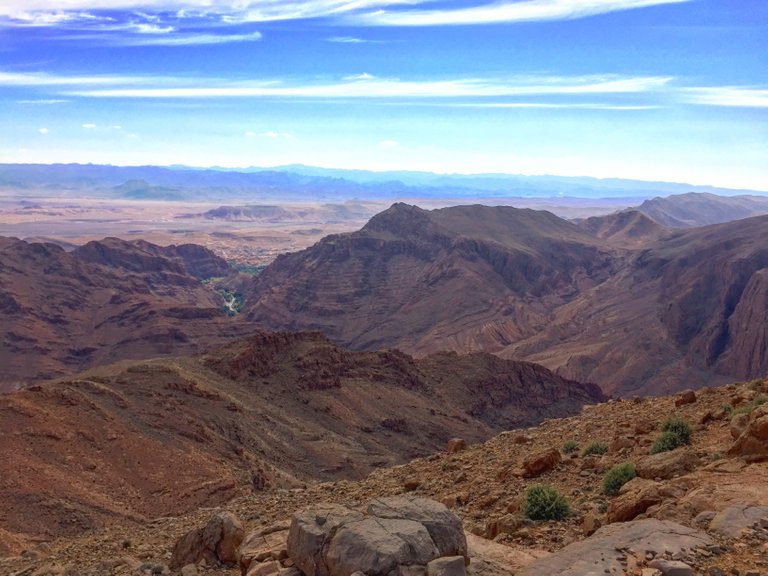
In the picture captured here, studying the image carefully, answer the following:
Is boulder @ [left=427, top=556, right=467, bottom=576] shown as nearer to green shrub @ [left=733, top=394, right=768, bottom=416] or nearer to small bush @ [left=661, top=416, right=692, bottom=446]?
small bush @ [left=661, top=416, right=692, bottom=446]

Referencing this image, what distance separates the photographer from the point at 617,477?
14.3 metres

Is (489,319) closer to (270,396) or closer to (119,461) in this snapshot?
(270,396)

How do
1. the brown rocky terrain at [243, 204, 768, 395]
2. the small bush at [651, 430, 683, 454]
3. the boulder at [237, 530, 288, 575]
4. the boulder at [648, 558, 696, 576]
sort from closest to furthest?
the boulder at [648, 558, 696, 576] < the boulder at [237, 530, 288, 575] < the small bush at [651, 430, 683, 454] < the brown rocky terrain at [243, 204, 768, 395]

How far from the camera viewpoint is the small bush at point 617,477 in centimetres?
1423

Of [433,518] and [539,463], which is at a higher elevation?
[433,518]

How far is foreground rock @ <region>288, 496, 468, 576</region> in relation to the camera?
32.1ft

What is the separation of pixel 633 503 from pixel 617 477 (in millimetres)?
2241

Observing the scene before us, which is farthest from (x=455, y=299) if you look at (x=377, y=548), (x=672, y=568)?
(x=672, y=568)

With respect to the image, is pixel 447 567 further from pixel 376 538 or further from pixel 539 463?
pixel 539 463

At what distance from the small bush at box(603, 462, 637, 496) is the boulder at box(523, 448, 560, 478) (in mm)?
2364

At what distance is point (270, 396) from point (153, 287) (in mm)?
105469

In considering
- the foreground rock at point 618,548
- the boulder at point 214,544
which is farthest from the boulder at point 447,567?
the boulder at point 214,544

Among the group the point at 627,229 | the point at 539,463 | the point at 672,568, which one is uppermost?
the point at 627,229

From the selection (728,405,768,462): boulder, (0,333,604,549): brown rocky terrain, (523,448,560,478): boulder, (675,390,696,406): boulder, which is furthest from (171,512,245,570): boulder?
(0,333,604,549): brown rocky terrain
